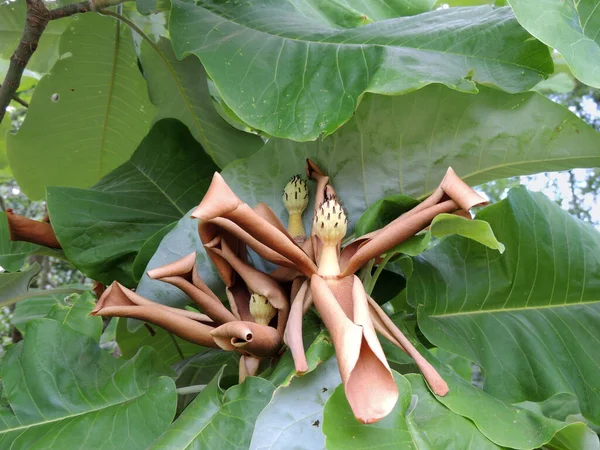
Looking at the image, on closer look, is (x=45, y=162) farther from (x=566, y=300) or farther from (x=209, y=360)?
(x=566, y=300)

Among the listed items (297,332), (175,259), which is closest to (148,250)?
(175,259)

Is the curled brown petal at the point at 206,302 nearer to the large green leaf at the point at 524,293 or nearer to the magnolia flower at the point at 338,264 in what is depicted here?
the magnolia flower at the point at 338,264

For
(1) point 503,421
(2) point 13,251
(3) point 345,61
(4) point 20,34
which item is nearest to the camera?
(1) point 503,421

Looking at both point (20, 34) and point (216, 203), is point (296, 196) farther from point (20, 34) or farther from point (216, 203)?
point (20, 34)

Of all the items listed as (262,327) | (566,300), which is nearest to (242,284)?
(262,327)

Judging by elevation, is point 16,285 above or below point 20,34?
below

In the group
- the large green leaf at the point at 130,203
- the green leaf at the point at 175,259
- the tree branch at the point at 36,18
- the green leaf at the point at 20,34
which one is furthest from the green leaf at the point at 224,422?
the green leaf at the point at 20,34
